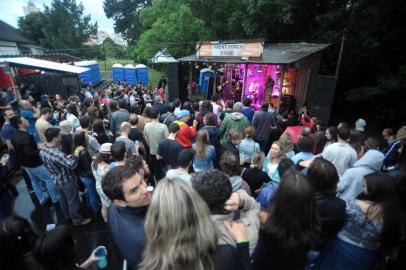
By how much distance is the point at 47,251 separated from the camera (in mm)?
1823

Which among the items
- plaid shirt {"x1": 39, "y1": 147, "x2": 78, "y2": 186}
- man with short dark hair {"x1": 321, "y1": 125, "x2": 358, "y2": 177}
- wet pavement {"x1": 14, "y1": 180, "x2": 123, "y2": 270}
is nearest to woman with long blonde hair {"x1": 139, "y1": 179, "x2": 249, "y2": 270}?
wet pavement {"x1": 14, "y1": 180, "x2": 123, "y2": 270}

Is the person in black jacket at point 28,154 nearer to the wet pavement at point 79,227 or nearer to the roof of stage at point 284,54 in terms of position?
the wet pavement at point 79,227

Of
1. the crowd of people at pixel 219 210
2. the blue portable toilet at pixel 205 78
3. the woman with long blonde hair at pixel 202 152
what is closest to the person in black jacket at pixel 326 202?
the crowd of people at pixel 219 210

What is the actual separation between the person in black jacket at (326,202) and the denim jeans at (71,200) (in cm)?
365

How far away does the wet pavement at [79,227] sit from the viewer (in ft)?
12.5

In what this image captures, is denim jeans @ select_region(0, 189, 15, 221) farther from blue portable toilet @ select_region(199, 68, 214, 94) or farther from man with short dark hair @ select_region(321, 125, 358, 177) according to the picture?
blue portable toilet @ select_region(199, 68, 214, 94)

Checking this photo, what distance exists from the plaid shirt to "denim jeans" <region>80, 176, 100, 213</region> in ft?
0.96

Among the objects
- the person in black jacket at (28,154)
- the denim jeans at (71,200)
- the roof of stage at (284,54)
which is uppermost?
the roof of stage at (284,54)

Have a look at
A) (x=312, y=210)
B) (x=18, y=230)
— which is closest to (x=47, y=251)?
(x=18, y=230)

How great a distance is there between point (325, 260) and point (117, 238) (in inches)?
81.7

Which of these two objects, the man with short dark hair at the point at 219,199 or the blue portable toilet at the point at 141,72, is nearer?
the man with short dark hair at the point at 219,199

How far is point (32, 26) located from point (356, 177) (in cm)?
5770

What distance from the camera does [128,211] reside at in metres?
2.01

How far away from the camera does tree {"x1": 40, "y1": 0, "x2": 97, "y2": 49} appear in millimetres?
42312
